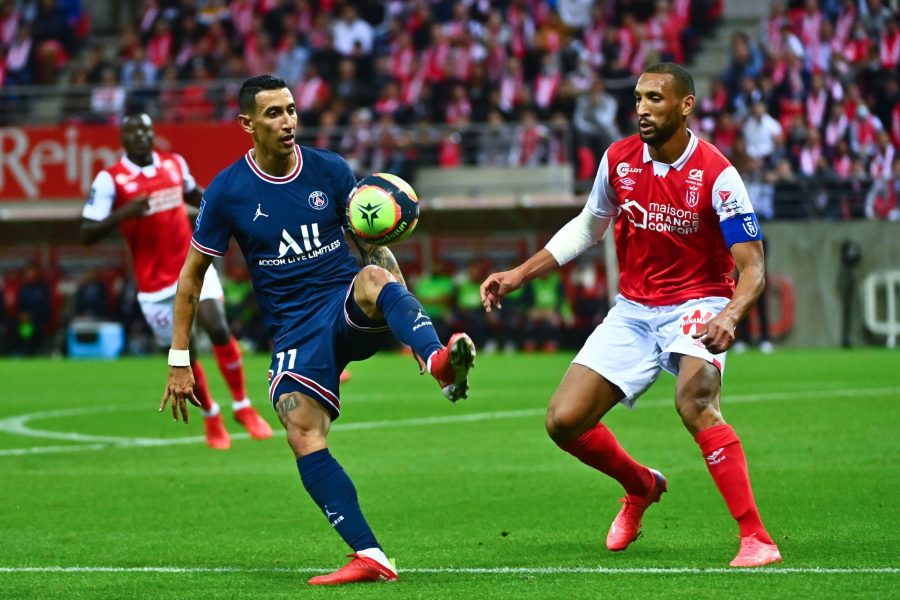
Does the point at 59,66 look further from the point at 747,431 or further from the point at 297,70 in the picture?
the point at 747,431

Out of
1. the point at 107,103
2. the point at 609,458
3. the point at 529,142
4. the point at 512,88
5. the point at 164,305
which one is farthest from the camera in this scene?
the point at 107,103

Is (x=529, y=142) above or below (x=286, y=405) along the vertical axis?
above

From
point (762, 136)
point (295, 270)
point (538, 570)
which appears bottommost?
point (538, 570)

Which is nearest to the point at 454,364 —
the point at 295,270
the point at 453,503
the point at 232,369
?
the point at 295,270

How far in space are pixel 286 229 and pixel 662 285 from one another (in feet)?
5.86

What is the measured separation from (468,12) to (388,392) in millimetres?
12760

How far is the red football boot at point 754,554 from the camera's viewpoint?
20.7 ft

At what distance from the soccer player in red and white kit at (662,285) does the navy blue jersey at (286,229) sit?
789mm

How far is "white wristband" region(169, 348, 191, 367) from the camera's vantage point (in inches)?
262

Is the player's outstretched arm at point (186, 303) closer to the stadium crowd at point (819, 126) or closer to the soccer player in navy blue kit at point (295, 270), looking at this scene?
the soccer player in navy blue kit at point (295, 270)

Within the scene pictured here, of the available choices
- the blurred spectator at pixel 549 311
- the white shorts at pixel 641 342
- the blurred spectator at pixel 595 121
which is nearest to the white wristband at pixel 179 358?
the white shorts at pixel 641 342

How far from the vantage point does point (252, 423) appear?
12305 mm

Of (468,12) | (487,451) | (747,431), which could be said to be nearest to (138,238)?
(487,451)

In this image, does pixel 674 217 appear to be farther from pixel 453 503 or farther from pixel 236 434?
pixel 236 434
